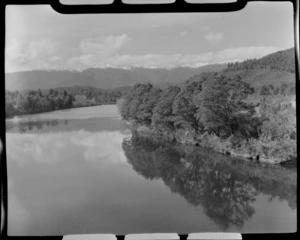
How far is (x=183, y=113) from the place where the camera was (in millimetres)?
2732

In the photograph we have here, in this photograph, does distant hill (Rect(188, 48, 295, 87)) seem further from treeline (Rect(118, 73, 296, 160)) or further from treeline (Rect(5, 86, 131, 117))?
treeline (Rect(5, 86, 131, 117))

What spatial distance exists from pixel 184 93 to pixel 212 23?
56 cm

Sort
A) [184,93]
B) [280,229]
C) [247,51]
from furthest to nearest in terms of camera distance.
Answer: [184,93] < [247,51] < [280,229]

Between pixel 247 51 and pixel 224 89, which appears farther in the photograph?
pixel 224 89

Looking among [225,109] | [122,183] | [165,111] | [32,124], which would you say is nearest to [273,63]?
[225,109]

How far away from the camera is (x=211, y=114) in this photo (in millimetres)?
2742

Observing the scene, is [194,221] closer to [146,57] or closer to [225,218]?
[225,218]

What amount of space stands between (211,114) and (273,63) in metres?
0.60

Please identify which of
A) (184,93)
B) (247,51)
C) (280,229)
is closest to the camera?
(280,229)

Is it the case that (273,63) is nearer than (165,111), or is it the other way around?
(273,63)

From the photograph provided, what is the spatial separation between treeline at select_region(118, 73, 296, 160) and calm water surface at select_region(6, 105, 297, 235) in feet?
0.40

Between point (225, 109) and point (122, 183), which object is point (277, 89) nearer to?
point (225, 109)

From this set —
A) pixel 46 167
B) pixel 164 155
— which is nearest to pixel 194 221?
pixel 164 155

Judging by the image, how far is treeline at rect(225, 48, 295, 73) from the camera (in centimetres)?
231
